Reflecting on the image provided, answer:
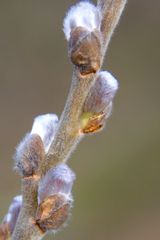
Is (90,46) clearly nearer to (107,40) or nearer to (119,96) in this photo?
(107,40)

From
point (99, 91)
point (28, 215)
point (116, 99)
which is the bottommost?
point (28, 215)

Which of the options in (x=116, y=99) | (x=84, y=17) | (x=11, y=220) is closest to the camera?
(x=84, y=17)

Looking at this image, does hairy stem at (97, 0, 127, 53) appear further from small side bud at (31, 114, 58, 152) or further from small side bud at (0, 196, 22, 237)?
small side bud at (0, 196, 22, 237)

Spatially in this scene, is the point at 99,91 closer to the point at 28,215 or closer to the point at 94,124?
the point at 94,124

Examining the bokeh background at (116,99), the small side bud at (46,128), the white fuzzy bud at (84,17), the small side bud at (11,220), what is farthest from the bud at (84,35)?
the bokeh background at (116,99)

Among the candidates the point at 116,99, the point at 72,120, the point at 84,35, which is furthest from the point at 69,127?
the point at 116,99

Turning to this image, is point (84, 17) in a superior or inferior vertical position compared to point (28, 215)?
superior

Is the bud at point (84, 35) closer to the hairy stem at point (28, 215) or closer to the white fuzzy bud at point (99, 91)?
the white fuzzy bud at point (99, 91)
